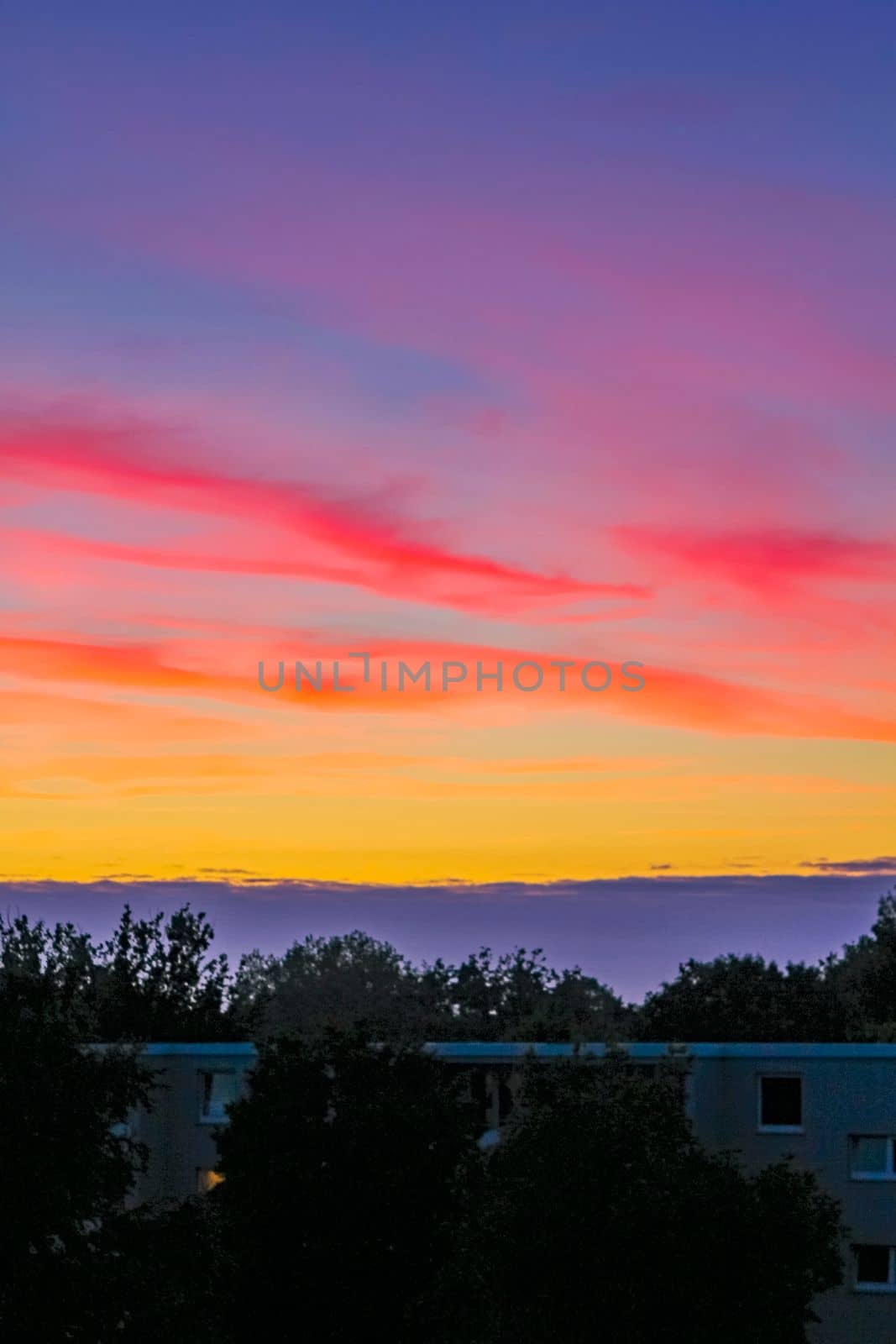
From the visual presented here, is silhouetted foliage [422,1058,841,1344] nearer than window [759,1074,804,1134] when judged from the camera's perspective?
Yes

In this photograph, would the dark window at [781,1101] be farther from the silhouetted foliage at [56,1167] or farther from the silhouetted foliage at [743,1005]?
the silhouetted foliage at [743,1005]

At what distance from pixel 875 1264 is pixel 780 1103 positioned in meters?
5.32

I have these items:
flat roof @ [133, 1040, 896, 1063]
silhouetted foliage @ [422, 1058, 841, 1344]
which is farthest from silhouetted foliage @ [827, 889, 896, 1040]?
silhouetted foliage @ [422, 1058, 841, 1344]

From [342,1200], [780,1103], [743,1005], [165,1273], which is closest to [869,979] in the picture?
[743,1005]

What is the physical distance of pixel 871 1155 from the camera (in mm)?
52125

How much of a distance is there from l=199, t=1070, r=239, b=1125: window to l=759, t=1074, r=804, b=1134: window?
1881 cm

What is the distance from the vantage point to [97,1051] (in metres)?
37.9

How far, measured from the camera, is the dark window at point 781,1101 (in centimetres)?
5284

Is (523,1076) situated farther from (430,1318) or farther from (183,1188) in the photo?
(183,1188)

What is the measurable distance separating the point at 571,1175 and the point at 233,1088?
25.4 metres

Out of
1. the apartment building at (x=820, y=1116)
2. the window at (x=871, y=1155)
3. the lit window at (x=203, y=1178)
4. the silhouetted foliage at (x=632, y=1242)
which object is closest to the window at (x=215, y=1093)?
the lit window at (x=203, y=1178)

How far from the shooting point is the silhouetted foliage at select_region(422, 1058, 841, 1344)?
35781 mm

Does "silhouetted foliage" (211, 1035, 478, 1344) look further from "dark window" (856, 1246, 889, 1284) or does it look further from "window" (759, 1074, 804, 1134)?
"dark window" (856, 1246, 889, 1284)

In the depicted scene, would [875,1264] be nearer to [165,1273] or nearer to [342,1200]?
[342,1200]
